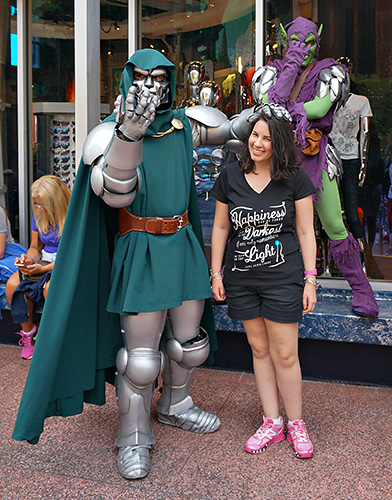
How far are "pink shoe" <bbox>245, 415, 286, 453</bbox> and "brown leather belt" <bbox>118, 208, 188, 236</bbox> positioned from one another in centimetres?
104

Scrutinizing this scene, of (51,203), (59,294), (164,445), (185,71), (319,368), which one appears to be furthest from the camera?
(185,71)

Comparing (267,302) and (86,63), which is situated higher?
(86,63)

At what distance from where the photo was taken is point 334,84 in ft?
10.9

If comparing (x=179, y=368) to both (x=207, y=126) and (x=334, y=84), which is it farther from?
(x=334, y=84)

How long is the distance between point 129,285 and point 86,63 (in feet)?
3.50

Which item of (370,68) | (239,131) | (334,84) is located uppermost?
(370,68)

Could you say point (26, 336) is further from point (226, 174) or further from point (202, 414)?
point (226, 174)

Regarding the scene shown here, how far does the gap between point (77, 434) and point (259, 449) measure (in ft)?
3.04

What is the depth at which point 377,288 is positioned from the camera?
4.53m

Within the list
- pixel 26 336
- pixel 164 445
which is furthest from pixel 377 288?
pixel 26 336

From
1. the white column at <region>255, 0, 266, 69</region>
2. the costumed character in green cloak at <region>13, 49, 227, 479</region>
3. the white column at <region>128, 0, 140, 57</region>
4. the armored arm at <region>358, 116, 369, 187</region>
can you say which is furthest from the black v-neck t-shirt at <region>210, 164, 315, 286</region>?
the white column at <region>128, 0, 140, 57</region>

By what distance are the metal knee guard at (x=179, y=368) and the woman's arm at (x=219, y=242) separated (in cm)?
27

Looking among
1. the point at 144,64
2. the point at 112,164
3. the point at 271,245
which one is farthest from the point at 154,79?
the point at 271,245

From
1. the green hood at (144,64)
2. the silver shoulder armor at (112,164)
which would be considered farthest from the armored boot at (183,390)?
the green hood at (144,64)
